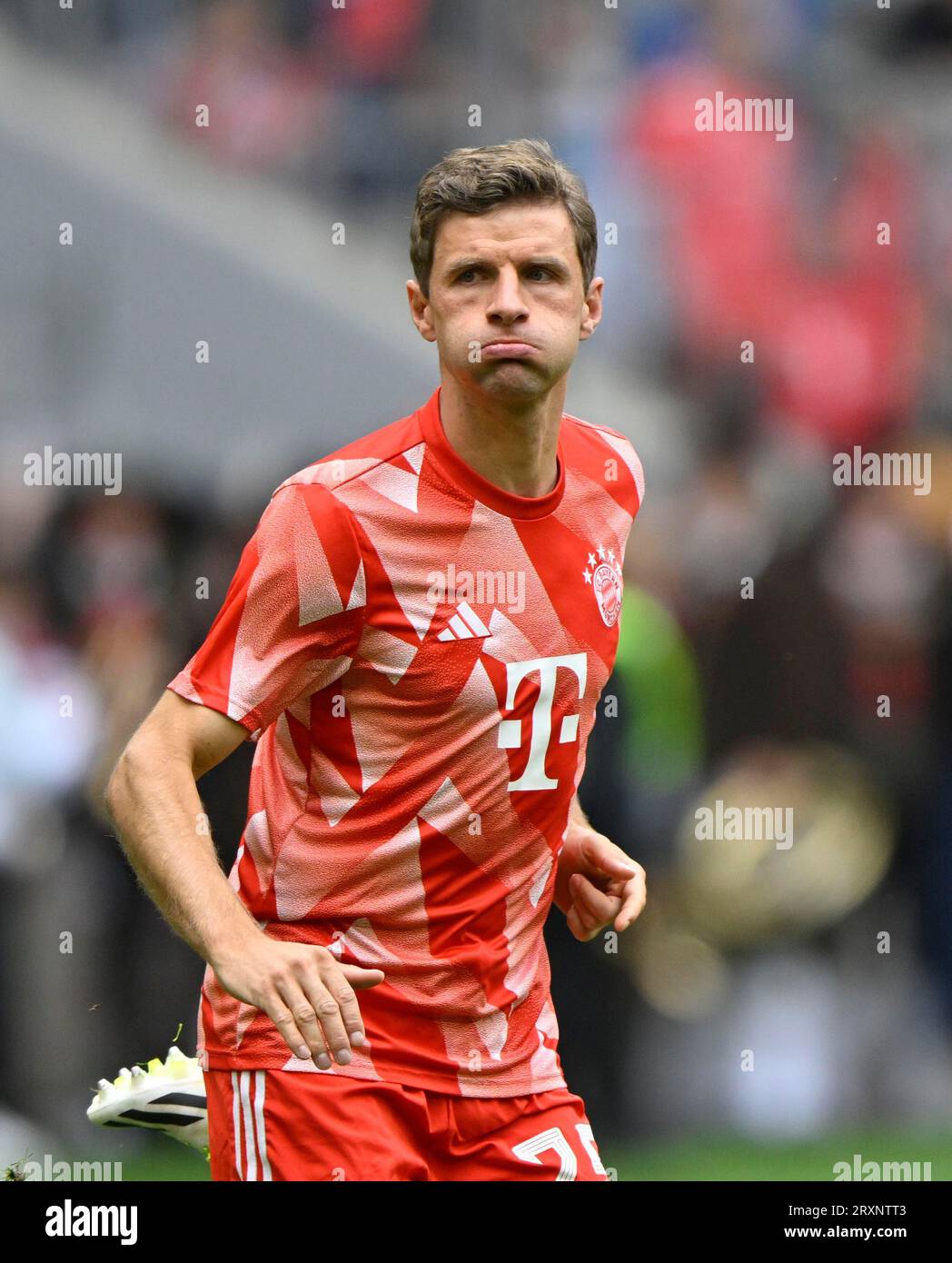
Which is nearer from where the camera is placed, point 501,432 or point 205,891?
point 205,891

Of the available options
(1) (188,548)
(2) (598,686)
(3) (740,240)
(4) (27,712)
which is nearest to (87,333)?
(1) (188,548)

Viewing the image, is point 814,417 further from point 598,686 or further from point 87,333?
point 598,686

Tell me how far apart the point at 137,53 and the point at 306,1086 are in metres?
5.88

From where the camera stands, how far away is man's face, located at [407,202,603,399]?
316cm

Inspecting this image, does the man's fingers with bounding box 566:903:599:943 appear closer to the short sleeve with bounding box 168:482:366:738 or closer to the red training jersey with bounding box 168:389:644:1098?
the red training jersey with bounding box 168:389:644:1098

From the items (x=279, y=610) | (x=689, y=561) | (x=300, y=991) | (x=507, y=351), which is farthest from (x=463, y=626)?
(x=689, y=561)

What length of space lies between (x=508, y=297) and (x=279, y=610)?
63 centimetres

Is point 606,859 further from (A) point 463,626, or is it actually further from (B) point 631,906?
(A) point 463,626

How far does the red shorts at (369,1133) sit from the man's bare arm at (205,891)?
383 mm

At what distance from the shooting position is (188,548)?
20.7ft

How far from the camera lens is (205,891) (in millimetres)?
2869

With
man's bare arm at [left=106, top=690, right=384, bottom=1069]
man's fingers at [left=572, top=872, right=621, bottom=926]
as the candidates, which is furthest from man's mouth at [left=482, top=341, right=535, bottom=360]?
man's fingers at [left=572, top=872, right=621, bottom=926]

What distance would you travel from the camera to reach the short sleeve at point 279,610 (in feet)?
9.98

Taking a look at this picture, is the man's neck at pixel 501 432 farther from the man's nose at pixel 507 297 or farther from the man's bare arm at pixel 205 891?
the man's bare arm at pixel 205 891
